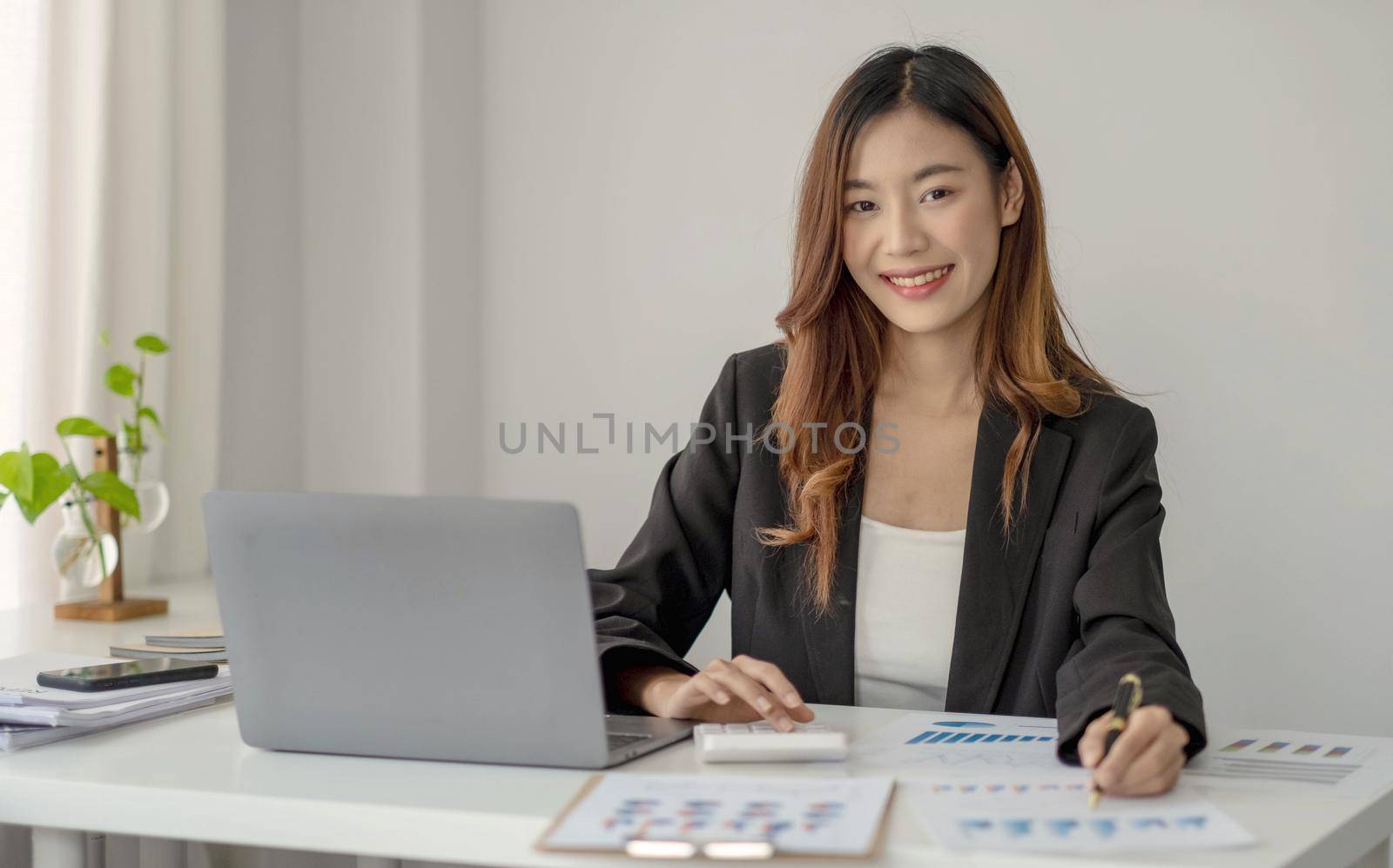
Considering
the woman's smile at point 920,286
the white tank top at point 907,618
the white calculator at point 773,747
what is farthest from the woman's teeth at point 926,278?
the white calculator at point 773,747

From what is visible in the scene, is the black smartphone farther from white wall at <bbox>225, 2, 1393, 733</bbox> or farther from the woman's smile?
white wall at <bbox>225, 2, 1393, 733</bbox>

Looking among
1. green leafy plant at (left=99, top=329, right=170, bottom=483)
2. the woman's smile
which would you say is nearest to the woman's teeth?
the woman's smile

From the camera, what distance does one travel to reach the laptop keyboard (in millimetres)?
1105

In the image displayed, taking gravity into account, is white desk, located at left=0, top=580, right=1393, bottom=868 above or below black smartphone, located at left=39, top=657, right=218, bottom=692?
below

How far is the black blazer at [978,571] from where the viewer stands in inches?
53.4

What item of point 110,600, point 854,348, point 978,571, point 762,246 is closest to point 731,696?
point 978,571

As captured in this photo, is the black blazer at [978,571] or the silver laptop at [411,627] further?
the black blazer at [978,571]

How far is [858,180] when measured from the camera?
164cm

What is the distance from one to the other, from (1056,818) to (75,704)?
845 mm

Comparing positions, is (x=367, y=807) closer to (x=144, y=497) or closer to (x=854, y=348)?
(x=854, y=348)

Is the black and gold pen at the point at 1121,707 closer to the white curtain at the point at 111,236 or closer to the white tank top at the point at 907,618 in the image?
the white tank top at the point at 907,618

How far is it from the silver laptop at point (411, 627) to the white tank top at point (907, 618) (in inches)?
21.5

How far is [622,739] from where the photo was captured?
1.13 m

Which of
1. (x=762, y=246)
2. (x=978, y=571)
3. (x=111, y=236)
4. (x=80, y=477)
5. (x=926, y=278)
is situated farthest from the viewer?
(x=762, y=246)
